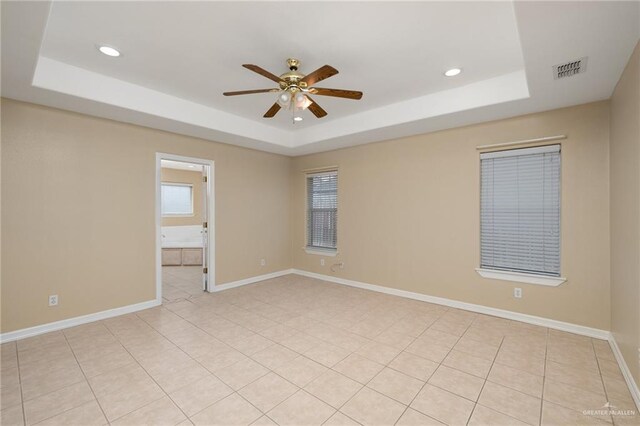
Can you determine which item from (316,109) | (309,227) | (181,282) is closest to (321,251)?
(309,227)

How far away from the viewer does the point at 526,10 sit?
161 cm

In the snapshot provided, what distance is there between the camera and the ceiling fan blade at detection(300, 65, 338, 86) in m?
2.08

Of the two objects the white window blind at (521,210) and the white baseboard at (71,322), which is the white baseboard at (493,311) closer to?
the white window blind at (521,210)

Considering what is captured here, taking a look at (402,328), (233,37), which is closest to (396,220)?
(402,328)

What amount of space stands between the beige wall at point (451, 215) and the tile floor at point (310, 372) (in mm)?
410

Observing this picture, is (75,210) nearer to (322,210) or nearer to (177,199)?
(322,210)

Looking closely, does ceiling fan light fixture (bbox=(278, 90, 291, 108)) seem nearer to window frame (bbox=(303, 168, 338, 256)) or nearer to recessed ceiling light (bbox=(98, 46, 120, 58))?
recessed ceiling light (bbox=(98, 46, 120, 58))

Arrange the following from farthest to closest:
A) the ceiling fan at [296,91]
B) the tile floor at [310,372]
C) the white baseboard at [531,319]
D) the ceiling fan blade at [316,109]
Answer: the ceiling fan blade at [316,109] < the ceiling fan at [296,91] < the white baseboard at [531,319] < the tile floor at [310,372]

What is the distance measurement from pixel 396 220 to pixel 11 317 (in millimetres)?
4691

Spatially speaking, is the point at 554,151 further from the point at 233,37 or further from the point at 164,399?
Answer: the point at 164,399

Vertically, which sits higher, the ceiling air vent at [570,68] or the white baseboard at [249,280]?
the ceiling air vent at [570,68]

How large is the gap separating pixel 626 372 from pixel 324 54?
3.56m

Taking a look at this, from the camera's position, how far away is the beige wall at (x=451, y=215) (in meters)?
2.93

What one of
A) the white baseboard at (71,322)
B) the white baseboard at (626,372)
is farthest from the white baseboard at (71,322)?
the white baseboard at (626,372)
